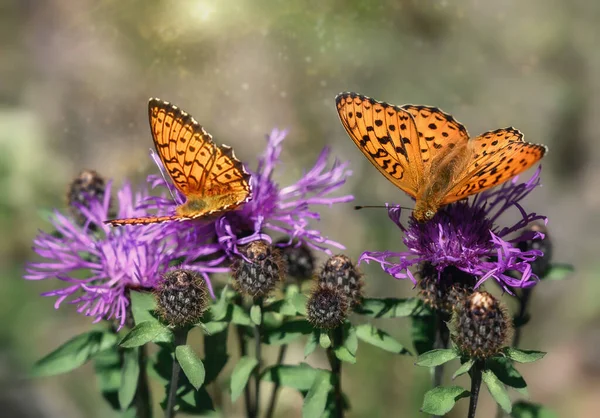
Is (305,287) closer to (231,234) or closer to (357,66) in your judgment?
(231,234)

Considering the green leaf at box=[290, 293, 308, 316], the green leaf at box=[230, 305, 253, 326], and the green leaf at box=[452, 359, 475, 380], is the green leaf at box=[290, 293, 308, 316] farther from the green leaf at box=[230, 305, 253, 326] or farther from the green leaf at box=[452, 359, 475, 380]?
the green leaf at box=[452, 359, 475, 380]

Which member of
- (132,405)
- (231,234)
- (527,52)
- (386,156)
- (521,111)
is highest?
(527,52)

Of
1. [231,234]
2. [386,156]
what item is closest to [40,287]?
[231,234]

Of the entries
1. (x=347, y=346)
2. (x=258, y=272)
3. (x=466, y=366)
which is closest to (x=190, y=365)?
(x=258, y=272)

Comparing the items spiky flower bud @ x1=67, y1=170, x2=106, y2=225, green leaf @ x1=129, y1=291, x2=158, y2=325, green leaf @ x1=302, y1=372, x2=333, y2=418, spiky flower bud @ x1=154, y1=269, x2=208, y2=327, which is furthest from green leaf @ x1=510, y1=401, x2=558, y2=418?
spiky flower bud @ x1=67, y1=170, x2=106, y2=225

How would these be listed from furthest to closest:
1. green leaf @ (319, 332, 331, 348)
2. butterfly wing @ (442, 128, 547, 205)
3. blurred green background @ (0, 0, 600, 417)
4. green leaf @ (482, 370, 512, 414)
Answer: blurred green background @ (0, 0, 600, 417) → green leaf @ (319, 332, 331, 348) → butterfly wing @ (442, 128, 547, 205) → green leaf @ (482, 370, 512, 414)

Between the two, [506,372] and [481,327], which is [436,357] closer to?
[481,327]
